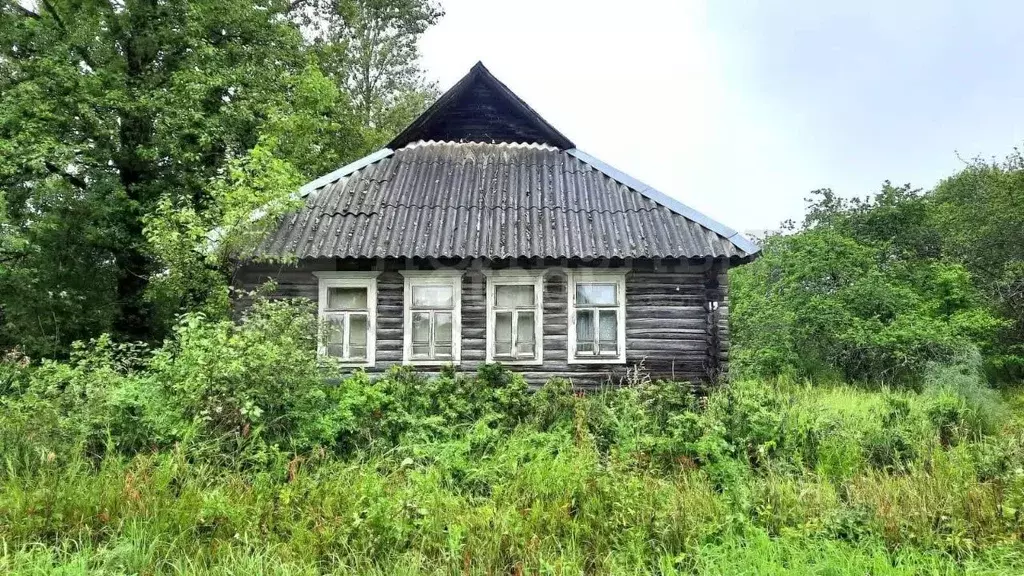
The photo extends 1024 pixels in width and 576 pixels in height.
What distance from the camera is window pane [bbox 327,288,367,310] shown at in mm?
9570

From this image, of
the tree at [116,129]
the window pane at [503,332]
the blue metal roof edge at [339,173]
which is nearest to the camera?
the window pane at [503,332]

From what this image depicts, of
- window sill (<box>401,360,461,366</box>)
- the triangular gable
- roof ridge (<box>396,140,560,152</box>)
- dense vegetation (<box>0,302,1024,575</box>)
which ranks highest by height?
the triangular gable

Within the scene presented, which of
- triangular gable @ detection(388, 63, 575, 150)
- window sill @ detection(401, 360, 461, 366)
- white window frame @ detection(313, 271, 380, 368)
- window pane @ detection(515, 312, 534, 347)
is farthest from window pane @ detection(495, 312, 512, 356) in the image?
triangular gable @ detection(388, 63, 575, 150)

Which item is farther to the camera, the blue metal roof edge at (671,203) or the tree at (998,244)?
the tree at (998,244)

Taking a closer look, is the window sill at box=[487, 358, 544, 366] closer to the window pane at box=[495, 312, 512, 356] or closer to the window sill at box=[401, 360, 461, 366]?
the window pane at box=[495, 312, 512, 356]

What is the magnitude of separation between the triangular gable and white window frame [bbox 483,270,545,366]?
3.92m

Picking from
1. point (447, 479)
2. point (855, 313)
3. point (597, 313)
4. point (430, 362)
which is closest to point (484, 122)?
point (597, 313)

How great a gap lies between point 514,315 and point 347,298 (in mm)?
3059

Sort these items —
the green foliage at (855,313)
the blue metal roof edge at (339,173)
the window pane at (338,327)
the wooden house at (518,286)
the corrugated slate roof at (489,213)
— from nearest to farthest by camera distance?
the corrugated slate roof at (489,213)
the wooden house at (518,286)
the window pane at (338,327)
the blue metal roof edge at (339,173)
the green foliage at (855,313)

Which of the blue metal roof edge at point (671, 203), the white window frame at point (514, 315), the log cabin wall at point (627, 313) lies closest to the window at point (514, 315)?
the white window frame at point (514, 315)

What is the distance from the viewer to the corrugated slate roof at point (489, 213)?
9070mm

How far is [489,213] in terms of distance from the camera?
32.8 ft

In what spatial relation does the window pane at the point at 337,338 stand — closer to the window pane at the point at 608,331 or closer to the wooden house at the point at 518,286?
the wooden house at the point at 518,286

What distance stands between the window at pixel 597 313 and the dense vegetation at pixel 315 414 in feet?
4.00
